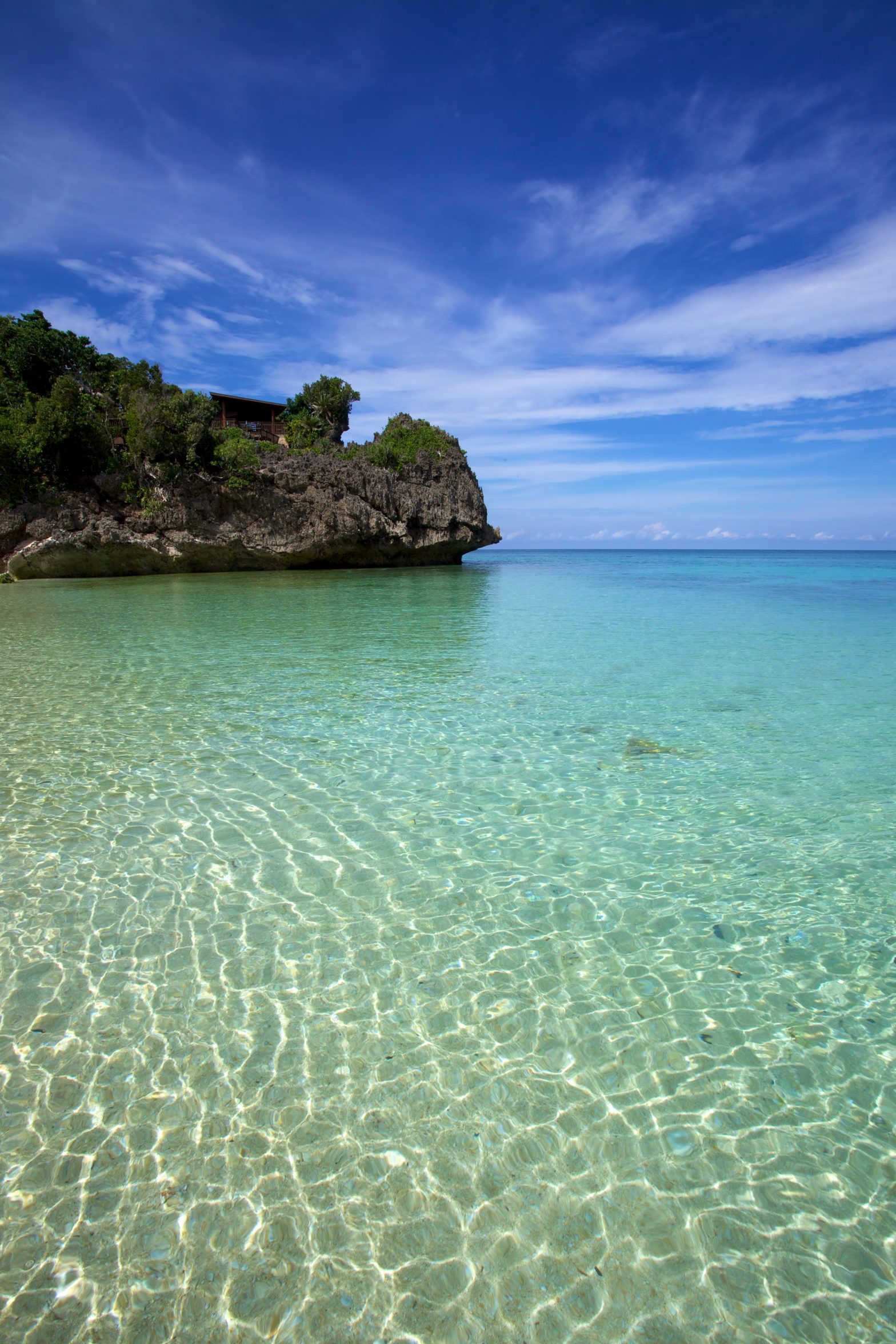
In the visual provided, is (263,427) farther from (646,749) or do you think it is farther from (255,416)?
(646,749)

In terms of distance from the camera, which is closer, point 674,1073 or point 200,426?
point 674,1073

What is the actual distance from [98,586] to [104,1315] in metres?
27.4

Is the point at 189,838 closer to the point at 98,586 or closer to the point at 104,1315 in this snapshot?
the point at 104,1315

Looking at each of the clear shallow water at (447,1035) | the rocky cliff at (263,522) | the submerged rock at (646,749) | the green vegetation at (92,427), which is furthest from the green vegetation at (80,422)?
the submerged rock at (646,749)

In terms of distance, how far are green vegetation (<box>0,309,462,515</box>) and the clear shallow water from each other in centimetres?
2510

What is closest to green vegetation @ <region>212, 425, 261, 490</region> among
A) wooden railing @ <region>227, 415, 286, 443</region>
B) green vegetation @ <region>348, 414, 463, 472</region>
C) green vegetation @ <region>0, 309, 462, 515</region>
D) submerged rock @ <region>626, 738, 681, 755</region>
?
green vegetation @ <region>0, 309, 462, 515</region>

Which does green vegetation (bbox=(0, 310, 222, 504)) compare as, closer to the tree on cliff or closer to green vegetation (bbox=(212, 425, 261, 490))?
green vegetation (bbox=(212, 425, 261, 490))

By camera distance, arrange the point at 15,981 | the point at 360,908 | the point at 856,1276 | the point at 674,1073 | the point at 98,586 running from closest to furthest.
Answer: the point at 856,1276 < the point at 674,1073 < the point at 15,981 < the point at 360,908 < the point at 98,586

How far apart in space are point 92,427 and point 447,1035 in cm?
3208

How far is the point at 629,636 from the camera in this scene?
48.3ft

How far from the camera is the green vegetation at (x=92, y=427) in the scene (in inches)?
1067

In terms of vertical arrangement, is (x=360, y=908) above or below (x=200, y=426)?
below

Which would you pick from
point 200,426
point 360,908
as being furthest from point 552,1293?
point 200,426

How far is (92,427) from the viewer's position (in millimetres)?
28672
